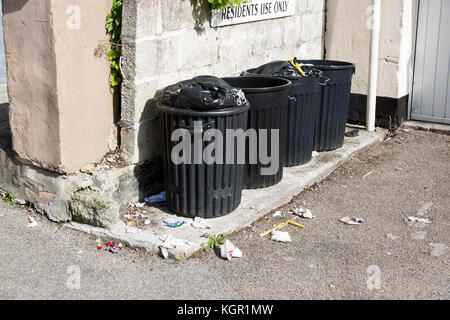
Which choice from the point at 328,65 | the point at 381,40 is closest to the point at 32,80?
the point at 328,65

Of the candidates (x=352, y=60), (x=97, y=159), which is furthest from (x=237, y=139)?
(x=352, y=60)

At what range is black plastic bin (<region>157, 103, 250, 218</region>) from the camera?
192 inches

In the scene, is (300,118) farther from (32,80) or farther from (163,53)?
(32,80)

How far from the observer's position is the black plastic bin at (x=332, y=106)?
6793mm

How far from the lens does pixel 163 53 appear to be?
540 cm

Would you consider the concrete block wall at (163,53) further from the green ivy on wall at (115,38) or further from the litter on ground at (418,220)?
the litter on ground at (418,220)

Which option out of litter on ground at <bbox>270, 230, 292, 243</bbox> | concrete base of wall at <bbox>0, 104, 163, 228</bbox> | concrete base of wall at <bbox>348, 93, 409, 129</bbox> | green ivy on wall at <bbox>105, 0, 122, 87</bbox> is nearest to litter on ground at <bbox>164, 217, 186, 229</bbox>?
concrete base of wall at <bbox>0, 104, 163, 228</bbox>

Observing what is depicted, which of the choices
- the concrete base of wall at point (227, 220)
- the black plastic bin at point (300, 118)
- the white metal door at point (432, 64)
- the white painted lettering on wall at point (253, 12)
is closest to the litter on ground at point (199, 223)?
the concrete base of wall at point (227, 220)

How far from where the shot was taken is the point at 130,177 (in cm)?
536

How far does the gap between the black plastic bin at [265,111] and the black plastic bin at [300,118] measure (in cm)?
21

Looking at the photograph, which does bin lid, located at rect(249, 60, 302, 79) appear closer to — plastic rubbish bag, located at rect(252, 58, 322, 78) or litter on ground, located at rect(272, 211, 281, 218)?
plastic rubbish bag, located at rect(252, 58, 322, 78)

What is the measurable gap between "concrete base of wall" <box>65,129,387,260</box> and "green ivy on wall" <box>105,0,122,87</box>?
45.4 inches

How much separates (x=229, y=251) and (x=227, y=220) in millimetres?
501

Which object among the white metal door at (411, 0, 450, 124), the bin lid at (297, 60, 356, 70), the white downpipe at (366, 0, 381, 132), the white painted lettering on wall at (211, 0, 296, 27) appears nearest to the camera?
the white painted lettering on wall at (211, 0, 296, 27)
